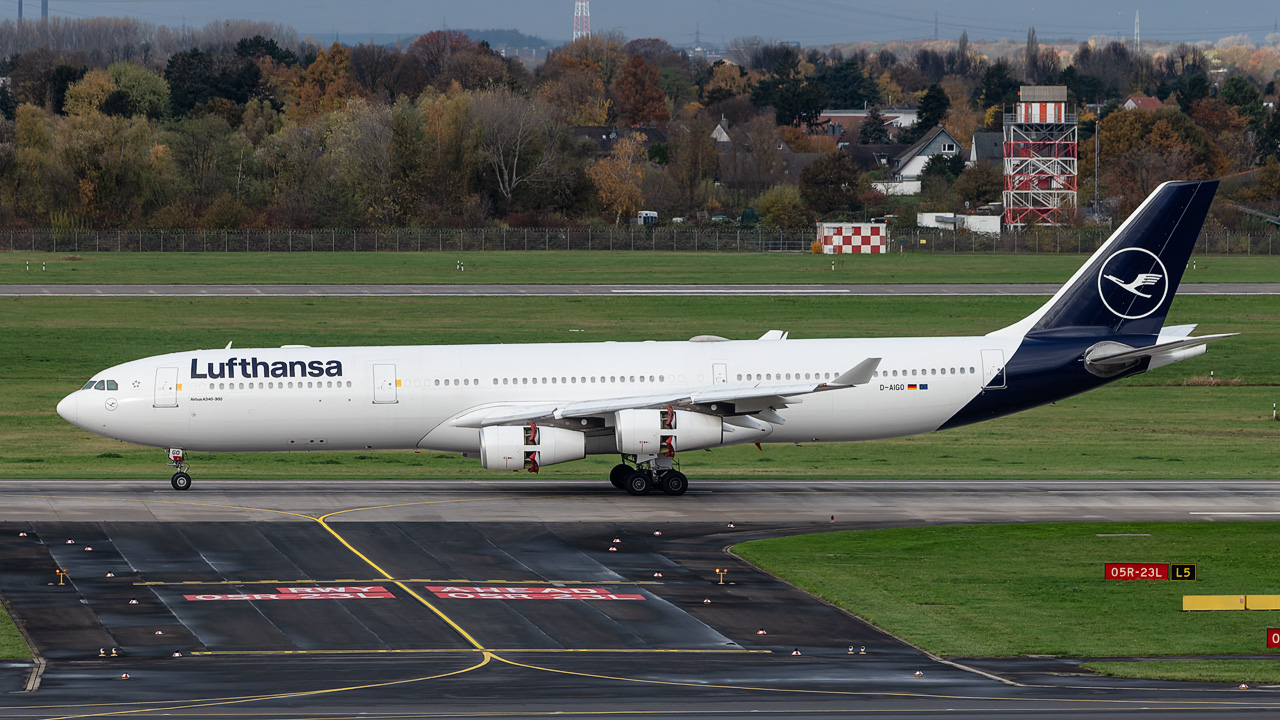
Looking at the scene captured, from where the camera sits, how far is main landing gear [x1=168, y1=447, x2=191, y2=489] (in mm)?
45625

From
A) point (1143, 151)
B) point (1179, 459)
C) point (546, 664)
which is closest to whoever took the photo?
point (546, 664)

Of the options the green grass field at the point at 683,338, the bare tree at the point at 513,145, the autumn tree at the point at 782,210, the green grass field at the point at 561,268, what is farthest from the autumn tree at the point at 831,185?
the green grass field at the point at 683,338

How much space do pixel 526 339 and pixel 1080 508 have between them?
46903 mm

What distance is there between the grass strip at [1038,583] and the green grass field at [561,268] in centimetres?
7615

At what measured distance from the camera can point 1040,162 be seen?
163 metres

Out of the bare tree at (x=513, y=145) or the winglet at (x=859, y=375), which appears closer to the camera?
the winglet at (x=859, y=375)

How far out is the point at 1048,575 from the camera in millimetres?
34125

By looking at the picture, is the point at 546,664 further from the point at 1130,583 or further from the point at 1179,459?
the point at 1179,459

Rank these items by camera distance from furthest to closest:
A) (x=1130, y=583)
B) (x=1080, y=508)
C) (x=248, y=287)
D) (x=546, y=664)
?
(x=248, y=287) → (x=1080, y=508) → (x=1130, y=583) → (x=546, y=664)

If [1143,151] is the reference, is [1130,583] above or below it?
below

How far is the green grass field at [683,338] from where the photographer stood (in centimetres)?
5375

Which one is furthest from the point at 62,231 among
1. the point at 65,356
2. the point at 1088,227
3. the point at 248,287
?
the point at 1088,227

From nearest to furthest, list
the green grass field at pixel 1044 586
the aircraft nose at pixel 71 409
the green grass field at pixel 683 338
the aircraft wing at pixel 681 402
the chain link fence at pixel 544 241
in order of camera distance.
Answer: the green grass field at pixel 1044 586
the aircraft wing at pixel 681 402
the aircraft nose at pixel 71 409
the green grass field at pixel 683 338
the chain link fence at pixel 544 241

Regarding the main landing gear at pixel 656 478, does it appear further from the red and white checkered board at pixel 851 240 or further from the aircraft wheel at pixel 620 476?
the red and white checkered board at pixel 851 240
